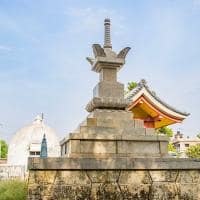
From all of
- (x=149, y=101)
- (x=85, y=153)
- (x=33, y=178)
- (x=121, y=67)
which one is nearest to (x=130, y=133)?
(x=85, y=153)

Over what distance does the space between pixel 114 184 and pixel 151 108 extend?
824 centimetres

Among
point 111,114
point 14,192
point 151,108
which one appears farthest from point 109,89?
point 151,108

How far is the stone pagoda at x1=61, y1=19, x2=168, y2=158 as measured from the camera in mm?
5660

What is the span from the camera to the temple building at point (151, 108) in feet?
41.9

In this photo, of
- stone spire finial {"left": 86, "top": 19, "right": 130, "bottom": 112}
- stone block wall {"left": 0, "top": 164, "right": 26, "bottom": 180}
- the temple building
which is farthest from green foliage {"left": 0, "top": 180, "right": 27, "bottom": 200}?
stone block wall {"left": 0, "top": 164, "right": 26, "bottom": 180}

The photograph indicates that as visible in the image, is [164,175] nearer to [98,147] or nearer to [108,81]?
[98,147]

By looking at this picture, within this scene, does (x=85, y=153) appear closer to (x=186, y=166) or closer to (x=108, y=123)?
(x=108, y=123)

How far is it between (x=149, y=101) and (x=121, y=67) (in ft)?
21.0

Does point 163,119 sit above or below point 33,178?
above

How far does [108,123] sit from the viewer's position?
608 centimetres

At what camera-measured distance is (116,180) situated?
5133 millimetres

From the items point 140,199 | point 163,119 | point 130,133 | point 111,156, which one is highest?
point 163,119

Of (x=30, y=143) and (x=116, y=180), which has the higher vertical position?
(x=30, y=143)

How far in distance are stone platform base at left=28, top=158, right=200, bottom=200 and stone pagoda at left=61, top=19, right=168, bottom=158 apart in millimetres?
546
